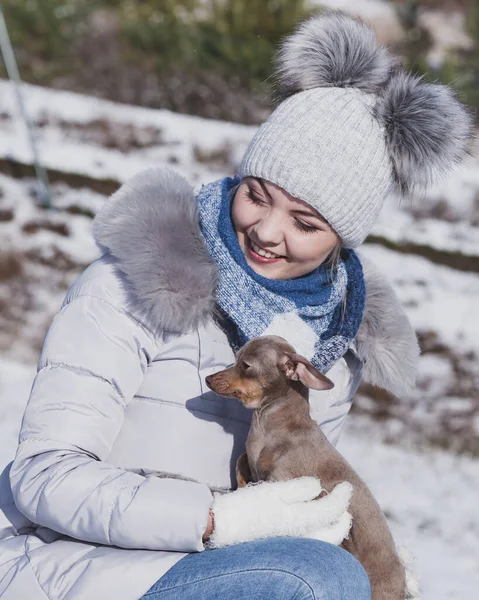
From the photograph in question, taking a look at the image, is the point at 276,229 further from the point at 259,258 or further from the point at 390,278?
the point at 390,278

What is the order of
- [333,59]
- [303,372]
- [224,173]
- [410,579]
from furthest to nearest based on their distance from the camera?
[224,173] < [333,59] < [410,579] < [303,372]

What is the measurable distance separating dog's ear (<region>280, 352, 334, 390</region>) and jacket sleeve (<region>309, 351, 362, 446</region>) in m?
0.27

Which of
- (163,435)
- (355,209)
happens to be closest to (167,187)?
(355,209)

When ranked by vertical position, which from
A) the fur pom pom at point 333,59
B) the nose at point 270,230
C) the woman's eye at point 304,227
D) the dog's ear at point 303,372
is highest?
the fur pom pom at point 333,59

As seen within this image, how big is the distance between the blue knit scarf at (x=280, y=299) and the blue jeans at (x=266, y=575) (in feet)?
2.00

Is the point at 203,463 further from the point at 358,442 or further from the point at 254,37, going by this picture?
the point at 254,37

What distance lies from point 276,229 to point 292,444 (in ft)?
1.86

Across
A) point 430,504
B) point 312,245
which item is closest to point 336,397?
point 312,245

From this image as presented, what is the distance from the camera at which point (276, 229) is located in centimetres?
230

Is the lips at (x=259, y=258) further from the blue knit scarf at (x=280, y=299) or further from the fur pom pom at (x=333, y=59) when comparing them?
the fur pom pom at (x=333, y=59)

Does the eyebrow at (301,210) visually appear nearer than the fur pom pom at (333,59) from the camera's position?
Yes

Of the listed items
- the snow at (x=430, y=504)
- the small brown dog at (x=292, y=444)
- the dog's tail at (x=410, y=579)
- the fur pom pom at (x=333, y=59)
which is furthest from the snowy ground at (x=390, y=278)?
the fur pom pom at (x=333, y=59)

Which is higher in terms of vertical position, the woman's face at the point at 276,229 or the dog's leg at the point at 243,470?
the woman's face at the point at 276,229

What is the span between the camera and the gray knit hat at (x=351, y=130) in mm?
2334
